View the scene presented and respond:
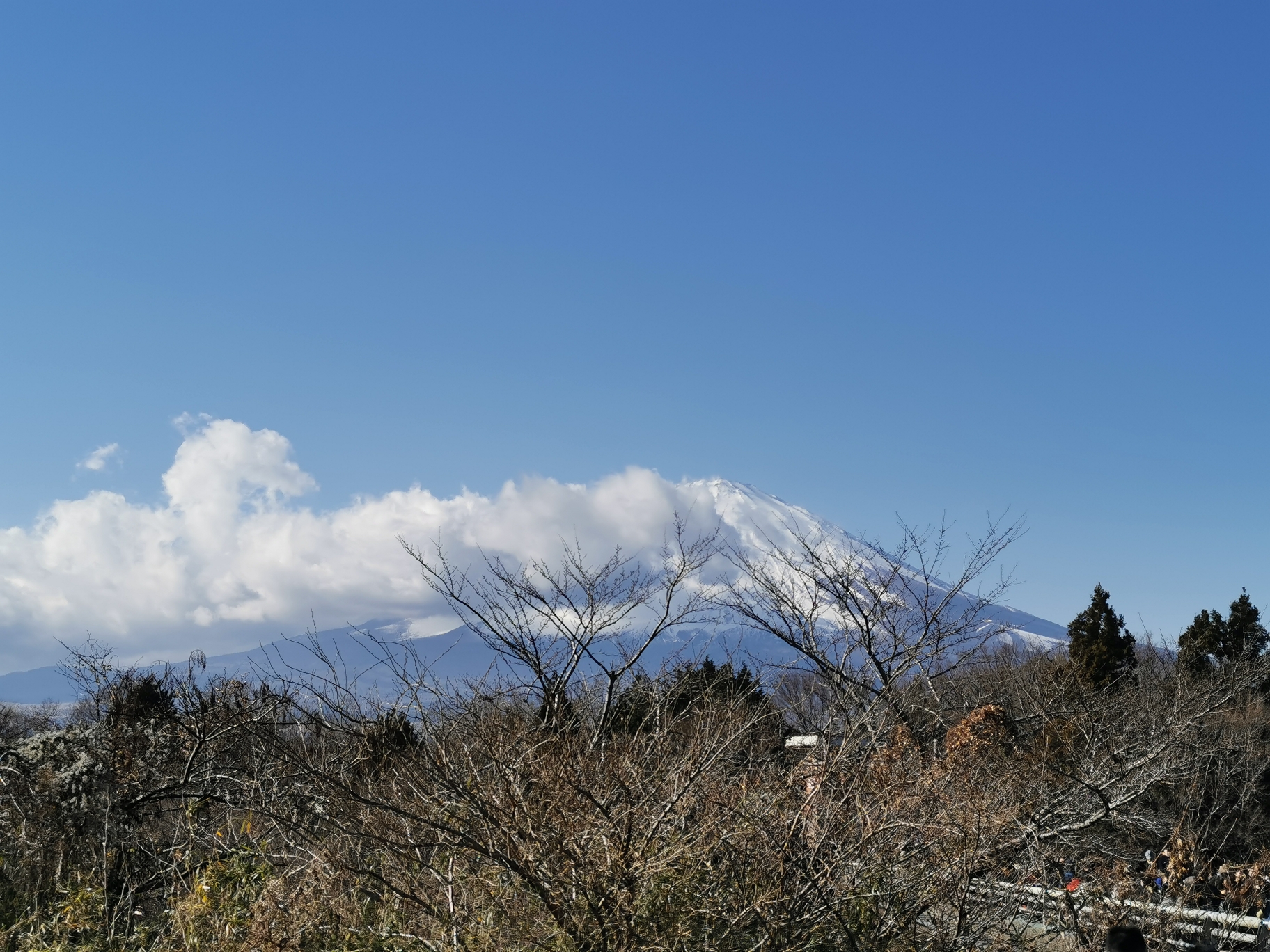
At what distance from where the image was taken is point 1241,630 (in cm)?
3662

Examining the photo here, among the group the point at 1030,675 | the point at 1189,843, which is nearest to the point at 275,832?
the point at 1189,843

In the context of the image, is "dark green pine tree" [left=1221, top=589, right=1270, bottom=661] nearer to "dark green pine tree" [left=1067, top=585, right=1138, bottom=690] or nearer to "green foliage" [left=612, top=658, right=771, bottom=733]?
"dark green pine tree" [left=1067, top=585, right=1138, bottom=690]

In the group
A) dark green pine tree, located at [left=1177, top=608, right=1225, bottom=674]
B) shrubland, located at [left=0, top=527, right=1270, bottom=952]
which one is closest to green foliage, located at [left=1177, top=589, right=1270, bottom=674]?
dark green pine tree, located at [left=1177, top=608, right=1225, bottom=674]

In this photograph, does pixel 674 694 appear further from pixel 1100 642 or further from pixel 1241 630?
pixel 1241 630

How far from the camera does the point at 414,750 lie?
5.00m

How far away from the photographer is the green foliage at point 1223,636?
106 ft

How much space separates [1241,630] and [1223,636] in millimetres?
729

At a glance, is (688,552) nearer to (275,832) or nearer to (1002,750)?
(1002,750)

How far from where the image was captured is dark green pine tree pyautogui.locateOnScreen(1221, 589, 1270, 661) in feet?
109

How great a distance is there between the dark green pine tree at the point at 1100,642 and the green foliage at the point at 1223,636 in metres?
1.78

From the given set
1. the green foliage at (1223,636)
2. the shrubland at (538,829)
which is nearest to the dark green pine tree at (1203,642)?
the green foliage at (1223,636)

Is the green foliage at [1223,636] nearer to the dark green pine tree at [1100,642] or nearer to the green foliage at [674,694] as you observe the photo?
the dark green pine tree at [1100,642]

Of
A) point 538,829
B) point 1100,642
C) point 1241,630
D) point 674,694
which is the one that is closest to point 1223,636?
point 1241,630

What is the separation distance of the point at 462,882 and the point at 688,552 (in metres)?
11.7
